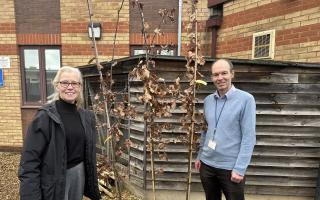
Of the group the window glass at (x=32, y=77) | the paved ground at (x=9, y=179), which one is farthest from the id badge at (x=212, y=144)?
the window glass at (x=32, y=77)

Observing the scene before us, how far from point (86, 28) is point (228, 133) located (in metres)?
5.41

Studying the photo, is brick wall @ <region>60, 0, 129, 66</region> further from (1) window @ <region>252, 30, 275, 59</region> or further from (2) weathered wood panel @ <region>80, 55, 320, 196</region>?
(1) window @ <region>252, 30, 275, 59</region>

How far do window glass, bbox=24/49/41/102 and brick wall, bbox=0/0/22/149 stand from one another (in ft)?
0.71

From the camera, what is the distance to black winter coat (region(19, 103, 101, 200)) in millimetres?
2123

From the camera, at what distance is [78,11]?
7.07 metres

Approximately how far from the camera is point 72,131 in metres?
2.37

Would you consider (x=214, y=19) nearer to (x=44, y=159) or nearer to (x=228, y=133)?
(x=228, y=133)

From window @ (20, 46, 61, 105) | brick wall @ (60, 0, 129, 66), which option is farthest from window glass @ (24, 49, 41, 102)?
brick wall @ (60, 0, 129, 66)

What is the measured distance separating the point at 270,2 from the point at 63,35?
4.63 meters

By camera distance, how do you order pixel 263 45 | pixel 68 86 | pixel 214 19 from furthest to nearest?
pixel 214 19 → pixel 263 45 → pixel 68 86

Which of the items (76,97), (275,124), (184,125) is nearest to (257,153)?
(275,124)

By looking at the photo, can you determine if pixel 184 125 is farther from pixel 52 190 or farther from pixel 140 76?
pixel 52 190

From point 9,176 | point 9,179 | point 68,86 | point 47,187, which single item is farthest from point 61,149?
point 9,176

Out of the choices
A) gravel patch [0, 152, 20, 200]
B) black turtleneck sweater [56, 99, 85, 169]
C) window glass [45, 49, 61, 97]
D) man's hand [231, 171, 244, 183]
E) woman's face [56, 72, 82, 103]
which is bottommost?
gravel patch [0, 152, 20, 200]
